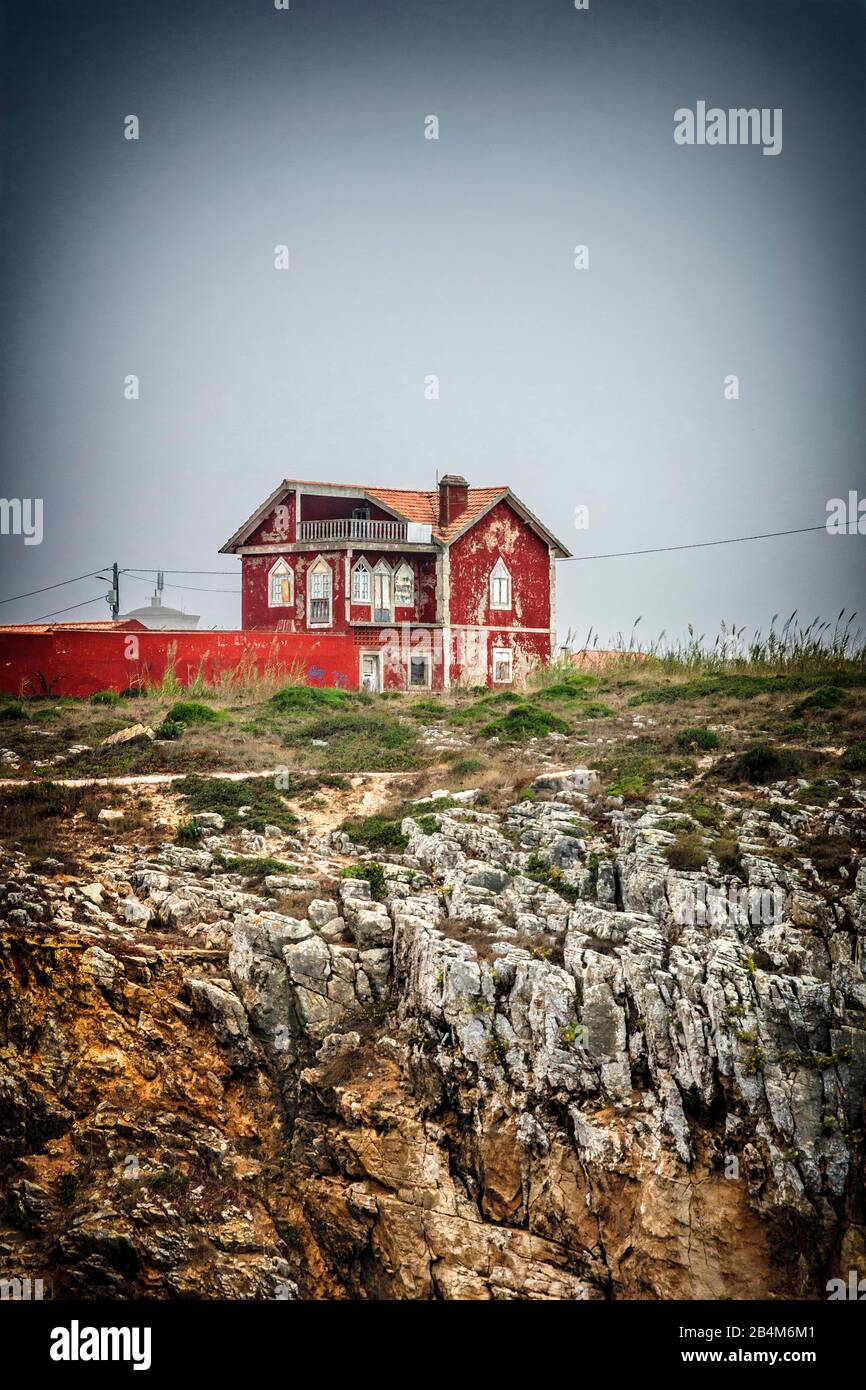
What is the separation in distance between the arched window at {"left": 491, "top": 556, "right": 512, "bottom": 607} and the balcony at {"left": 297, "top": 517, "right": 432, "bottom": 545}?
9.66 feet

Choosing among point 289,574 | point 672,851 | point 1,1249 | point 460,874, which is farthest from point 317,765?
point 289,574

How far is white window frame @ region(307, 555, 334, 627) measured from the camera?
4216cm

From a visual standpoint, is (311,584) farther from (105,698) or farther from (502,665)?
(105,698)

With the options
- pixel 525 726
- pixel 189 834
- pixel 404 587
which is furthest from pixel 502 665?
pixel 189 834

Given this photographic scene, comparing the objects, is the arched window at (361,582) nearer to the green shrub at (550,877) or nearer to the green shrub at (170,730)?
the green shrub at (170,730)

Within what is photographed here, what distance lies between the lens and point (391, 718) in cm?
3194

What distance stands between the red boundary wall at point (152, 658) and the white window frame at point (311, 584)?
7.78ft

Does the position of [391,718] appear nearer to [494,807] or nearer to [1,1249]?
[494,807]

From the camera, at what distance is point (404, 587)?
42938 mm

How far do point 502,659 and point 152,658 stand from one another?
13.5 meters

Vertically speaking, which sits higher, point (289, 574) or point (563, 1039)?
point (289, 574)

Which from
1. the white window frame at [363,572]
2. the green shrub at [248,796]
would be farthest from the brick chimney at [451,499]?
the green shrub at [248,796]

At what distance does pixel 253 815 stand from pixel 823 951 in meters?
11.1

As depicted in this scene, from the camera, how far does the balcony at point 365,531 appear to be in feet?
139
